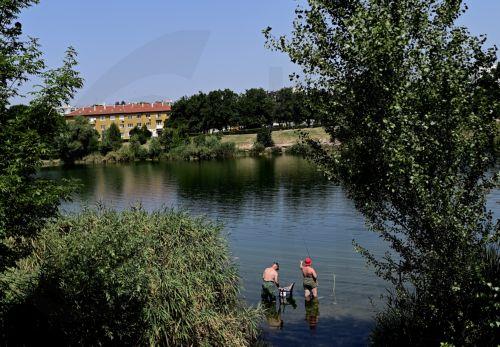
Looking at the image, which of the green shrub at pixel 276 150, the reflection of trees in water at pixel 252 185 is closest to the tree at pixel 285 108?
the green shrub at pixel 276 150

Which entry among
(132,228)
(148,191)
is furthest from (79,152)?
(132,228)

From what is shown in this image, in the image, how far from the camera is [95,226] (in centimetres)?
1980

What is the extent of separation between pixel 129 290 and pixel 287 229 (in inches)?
1089

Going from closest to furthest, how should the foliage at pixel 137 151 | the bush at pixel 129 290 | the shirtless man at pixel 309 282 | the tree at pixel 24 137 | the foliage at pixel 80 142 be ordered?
the tree at pixel 24 137 → the bush at pixel 129 290 → the shirtless man at pixel 309 282 → the foliage at pixel 80 142 → the foliage at pixel 137 151

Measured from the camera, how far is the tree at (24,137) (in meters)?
11.0

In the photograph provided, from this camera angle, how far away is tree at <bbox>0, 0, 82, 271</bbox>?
36.2 ft

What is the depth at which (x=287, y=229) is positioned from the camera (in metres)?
41.9

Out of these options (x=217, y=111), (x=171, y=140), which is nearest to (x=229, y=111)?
(x=217, y=111)

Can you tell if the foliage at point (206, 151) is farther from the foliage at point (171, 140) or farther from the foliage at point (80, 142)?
the foliage at point (80, 142)

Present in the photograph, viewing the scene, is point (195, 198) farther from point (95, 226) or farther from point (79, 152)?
point (79, 152)

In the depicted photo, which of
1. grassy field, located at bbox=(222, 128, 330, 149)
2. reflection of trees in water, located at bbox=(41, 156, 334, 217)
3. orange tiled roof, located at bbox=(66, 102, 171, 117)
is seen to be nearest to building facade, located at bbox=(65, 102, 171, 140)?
orange tiled roof, located at bbox=(66, 102, 171, 117)

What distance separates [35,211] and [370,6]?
32.3ft

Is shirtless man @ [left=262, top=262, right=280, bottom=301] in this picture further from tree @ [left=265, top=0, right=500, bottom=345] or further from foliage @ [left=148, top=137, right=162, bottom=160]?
foliage @ [left=148, top=137, right=162, bottom=160]

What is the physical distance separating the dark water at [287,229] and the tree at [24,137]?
28.9ft
